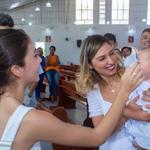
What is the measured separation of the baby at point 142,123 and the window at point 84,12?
2055cm

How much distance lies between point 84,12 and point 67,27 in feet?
4.73


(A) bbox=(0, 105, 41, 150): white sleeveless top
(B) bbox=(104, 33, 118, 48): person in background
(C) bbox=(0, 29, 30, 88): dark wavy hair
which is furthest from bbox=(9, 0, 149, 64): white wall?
(A) bbox=(0, 105, 41, 150): white sleeveless top

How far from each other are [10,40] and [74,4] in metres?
21.2

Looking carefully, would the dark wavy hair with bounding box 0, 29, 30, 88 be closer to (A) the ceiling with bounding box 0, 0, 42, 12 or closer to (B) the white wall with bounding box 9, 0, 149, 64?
(B) the white wall with bounding box 9, 0, 149, 64

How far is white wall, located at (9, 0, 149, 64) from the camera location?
21.3m

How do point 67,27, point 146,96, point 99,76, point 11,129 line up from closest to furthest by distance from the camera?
point 11,129
point 146,96
point 99,76
point 67,27

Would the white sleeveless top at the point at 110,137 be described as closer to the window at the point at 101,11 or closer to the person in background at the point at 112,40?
the person in background at the point at 112,40

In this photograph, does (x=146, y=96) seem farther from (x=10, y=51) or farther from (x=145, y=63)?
(x=10, y=51)

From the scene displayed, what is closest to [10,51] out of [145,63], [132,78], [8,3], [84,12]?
[132,78]

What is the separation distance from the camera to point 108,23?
71.6 feet

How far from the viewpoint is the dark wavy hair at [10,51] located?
159cm

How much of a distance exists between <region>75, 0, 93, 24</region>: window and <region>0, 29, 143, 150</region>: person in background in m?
20.9

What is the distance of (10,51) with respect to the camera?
159 cm

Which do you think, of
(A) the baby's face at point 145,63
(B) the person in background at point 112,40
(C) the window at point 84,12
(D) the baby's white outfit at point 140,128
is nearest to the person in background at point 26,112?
(A) the baby's face at point 145,63
